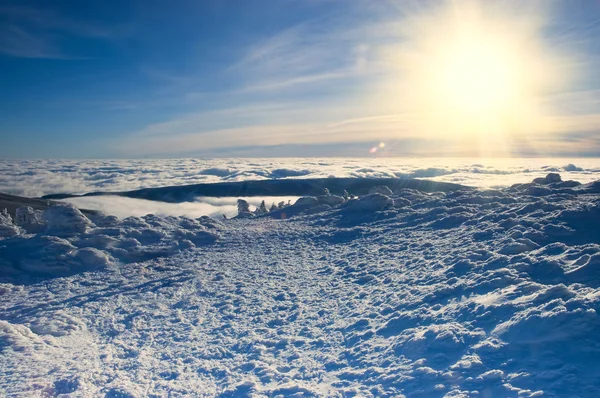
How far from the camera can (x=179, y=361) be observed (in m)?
7.18

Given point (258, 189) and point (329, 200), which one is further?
point (258, 189)

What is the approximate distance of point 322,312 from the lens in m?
9.05

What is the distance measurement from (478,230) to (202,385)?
9.62m

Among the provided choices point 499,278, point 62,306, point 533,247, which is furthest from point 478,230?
point 62,306

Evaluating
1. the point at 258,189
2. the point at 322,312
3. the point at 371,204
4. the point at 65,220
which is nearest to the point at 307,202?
the point at 371,204

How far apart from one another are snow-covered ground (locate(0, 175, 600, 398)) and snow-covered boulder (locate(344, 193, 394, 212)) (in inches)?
160

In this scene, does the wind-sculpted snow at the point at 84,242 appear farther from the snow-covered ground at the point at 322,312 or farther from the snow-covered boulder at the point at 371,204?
the snow-covered boulder at the point at 371,204

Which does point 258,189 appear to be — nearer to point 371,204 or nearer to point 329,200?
point 329,200

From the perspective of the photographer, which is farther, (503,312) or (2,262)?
(2,262)

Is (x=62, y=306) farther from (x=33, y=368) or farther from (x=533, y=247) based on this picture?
(x=533, y=247)

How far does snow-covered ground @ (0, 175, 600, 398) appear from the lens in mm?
5840

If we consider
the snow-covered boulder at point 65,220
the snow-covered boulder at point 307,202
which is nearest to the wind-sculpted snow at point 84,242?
the snow-covered boulder at point 65,220

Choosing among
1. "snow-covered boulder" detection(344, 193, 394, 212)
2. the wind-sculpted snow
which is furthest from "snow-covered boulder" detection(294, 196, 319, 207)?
the wind-sculpted snow

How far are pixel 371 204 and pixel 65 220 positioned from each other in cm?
1331
